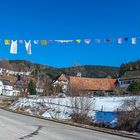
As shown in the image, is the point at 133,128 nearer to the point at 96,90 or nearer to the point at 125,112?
the point at 125,112

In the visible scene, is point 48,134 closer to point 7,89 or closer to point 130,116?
point 130,116

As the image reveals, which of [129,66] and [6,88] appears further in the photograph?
[129,66]

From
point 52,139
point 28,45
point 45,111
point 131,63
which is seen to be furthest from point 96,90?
point 52,139

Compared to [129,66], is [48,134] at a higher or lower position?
lower

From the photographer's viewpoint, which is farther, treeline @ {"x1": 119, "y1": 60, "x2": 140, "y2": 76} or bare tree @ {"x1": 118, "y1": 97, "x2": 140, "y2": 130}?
treeline @ {"x1": 119, "y1": 60, "x2": 140, "y2": 76}

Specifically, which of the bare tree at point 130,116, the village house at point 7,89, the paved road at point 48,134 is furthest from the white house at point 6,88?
the paved road at point 48,134

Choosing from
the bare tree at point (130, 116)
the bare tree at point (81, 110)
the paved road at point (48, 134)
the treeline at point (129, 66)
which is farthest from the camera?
the treeline at point (129, 66)

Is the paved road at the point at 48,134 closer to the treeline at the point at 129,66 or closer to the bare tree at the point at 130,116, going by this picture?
the bare tree at the point at 130,116

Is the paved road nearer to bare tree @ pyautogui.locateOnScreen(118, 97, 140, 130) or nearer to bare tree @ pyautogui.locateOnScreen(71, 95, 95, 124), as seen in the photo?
bare tree @ pyautogui.locateOnScreen(118, 97, 140, 130)

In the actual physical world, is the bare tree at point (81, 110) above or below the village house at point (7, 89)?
below

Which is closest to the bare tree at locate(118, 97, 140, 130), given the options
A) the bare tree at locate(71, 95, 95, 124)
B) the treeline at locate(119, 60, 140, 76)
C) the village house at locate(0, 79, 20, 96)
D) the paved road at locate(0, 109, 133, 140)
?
the paved road at locate(0, 109, 133, 140)

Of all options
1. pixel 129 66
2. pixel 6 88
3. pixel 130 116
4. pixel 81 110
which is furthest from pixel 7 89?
pixel 130 116

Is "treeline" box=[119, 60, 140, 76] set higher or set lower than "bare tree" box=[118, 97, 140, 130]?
higher

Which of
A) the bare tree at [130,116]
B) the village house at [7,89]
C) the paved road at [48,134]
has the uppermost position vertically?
the village house at [7,89]
